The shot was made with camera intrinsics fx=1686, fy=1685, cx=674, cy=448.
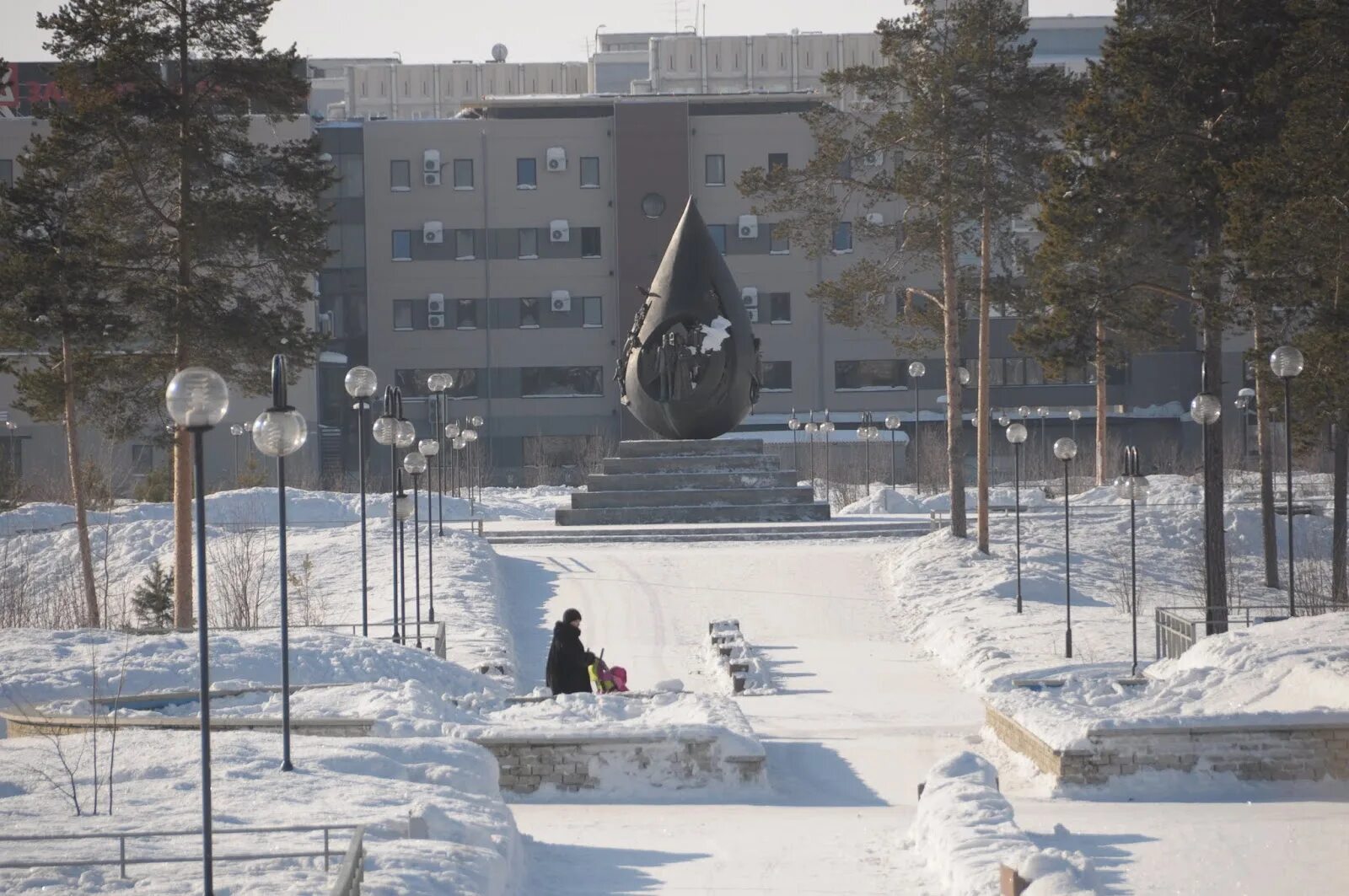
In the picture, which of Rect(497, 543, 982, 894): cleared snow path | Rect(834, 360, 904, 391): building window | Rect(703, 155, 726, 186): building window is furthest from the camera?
Rect(834, 360, 904, 391): building window

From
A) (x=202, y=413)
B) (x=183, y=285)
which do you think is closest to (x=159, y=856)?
(x=202, y=413)

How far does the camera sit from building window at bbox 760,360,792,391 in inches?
2307

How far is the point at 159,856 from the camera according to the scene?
7953 mm

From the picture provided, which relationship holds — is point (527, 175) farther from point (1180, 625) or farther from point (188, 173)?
point (1180, 625)

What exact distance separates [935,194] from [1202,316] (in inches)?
279

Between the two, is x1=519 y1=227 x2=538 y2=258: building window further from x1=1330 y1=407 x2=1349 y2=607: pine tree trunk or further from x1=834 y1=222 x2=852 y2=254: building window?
x1=1330 y1=407 x2=1349 y2=607: pine tree trunk

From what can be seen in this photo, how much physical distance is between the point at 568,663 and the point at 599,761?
96.4 inches

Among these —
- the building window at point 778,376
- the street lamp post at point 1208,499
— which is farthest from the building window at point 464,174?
the street lamp post at point 1208,499

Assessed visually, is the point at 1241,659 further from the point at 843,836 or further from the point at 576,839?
the point at 576,839

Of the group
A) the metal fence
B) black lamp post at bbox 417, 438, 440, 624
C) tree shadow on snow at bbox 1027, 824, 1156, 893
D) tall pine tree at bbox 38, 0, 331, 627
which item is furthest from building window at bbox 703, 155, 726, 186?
the metal fence

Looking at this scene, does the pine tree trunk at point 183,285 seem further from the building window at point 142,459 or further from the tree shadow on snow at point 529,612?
the building window at point 142,459

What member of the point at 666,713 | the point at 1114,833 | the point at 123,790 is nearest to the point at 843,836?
the point at 1114,833

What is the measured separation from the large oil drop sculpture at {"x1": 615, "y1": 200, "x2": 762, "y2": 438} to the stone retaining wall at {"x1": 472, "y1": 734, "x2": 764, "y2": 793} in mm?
19440

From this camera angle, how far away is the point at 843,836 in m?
10.7
